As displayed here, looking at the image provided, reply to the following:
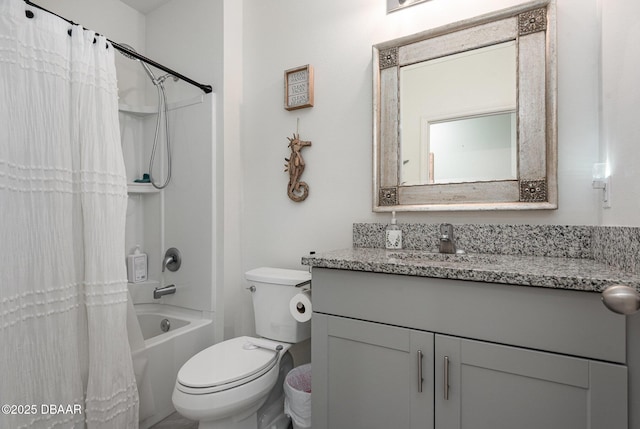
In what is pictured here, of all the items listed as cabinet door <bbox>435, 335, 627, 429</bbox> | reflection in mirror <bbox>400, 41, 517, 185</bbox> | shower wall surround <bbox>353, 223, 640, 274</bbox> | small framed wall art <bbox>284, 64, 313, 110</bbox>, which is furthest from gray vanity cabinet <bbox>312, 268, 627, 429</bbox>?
small framed wall art <bbox>284, 64, 313, 110</bbox>

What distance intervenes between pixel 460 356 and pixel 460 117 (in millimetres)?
1020

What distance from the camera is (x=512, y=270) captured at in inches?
35.8

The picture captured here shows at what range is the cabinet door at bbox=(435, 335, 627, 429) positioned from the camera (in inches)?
30.7

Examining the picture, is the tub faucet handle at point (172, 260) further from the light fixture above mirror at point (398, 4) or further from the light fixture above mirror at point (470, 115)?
the light fixture above mirror at point (398, 4)

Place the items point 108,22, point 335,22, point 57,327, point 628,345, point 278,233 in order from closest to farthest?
1. point 628,345
2. point 57,327
3. point 335,22
4. point 278,233
5. point 108,22

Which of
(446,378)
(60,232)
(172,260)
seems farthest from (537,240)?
(172,260)

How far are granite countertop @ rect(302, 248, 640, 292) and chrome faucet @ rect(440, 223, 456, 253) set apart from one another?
61 mm

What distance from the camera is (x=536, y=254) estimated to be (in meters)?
1.24

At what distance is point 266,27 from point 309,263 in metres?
1.66

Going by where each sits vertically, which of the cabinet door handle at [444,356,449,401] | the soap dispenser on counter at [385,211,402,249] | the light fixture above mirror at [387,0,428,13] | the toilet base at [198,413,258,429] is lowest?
the toilet base at [198,413,258,429]

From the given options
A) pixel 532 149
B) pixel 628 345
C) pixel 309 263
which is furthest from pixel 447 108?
pixel 628 345

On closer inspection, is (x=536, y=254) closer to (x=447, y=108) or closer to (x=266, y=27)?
(x=447, y=108)

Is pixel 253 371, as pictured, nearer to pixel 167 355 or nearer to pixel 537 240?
pixel 167 355

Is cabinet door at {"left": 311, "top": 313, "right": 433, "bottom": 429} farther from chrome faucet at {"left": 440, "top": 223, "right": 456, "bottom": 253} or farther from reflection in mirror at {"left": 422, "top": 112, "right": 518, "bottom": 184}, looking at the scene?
reflection in mirror at {"left": 422, "top": 112, "right": 518, "bottom": 184}
